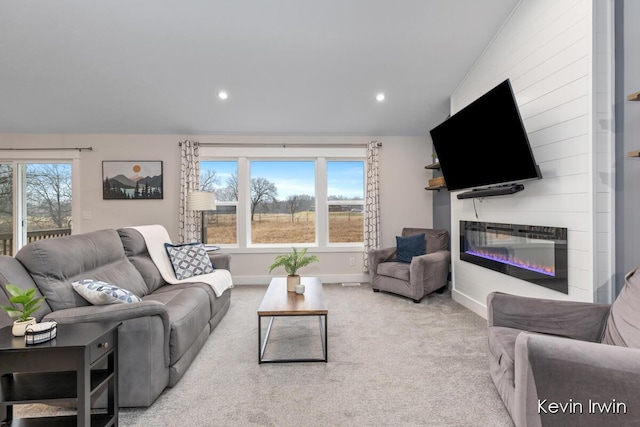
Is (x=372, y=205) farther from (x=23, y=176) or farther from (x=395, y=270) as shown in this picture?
(x=23, y=176)

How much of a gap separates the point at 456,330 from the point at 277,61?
3.34 meters

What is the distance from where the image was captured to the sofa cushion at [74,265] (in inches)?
75.1

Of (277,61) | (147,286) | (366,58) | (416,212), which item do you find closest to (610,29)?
(366,58)

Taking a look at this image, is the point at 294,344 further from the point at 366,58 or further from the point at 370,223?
the point at 366,58

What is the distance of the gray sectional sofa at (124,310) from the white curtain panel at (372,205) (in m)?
2.72

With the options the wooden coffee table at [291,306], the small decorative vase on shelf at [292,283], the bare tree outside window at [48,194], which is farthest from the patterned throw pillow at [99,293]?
the bare tree outside window at [48,194]

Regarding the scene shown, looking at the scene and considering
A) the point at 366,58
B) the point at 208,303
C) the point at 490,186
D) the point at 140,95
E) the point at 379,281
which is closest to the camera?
the point at 208,303

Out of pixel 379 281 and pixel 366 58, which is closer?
pixel 366 58

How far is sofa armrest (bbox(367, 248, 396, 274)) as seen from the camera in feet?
14.0

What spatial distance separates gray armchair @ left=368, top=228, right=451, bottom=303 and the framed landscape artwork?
3.35 meters

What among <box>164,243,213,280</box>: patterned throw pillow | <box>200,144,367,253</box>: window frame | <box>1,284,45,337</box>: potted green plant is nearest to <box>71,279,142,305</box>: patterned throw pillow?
<box>1,284,45,337</box>: potted green plant

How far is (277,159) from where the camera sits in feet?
16.0

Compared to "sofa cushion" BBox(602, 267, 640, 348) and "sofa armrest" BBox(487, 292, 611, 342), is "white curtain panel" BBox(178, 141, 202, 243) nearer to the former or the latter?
"sofa armrest" BBox(487, 292, 611, 342)

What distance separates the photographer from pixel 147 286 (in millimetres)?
2861
